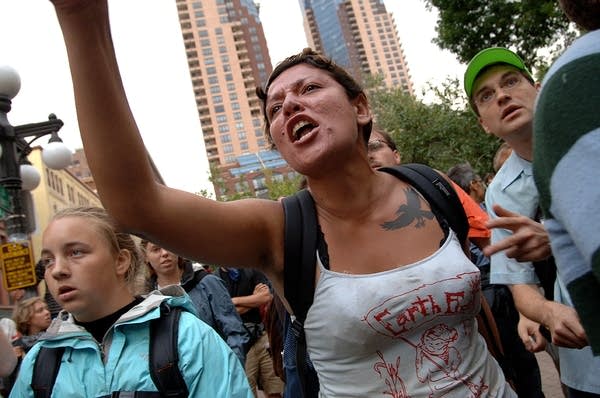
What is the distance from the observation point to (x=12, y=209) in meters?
6.49

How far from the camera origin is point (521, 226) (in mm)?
1636

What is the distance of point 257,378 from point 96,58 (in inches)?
179

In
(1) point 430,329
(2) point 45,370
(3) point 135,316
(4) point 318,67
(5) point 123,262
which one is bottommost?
(1) point 430,329

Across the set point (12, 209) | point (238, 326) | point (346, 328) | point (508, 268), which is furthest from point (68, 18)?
point (12, 209)

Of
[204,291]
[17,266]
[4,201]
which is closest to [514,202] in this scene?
[204,291]

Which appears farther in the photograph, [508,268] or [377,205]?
[508,268]

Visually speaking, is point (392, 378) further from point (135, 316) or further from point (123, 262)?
point (123, 262)

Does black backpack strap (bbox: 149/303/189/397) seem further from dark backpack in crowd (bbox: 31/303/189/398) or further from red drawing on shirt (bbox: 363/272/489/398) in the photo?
red drawing on shirt (bbox: 363/272/489/398)

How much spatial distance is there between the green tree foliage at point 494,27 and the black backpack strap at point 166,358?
13.7 m

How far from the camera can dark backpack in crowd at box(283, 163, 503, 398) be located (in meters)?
1.64

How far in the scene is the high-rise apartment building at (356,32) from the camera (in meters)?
139

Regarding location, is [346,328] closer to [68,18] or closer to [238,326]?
[68,18]

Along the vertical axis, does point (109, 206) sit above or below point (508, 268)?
above

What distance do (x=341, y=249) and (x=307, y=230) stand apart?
130mm
